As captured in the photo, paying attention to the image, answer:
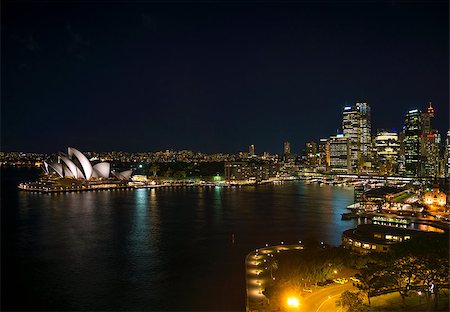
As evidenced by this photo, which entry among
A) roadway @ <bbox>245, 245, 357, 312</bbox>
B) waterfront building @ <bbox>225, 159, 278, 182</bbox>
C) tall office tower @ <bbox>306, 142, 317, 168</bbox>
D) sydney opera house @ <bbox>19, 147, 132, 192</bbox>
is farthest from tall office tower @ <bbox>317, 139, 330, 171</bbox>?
roadway @ <bbox>245, 245, 357, 312</bbox>

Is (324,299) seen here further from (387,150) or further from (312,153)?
(312,153)

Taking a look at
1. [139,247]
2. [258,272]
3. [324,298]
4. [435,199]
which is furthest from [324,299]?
[435,199]

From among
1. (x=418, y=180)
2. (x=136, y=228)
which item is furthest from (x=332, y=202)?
(x=418, y=180)

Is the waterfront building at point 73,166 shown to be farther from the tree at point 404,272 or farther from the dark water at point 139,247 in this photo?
the tree at point 404,272

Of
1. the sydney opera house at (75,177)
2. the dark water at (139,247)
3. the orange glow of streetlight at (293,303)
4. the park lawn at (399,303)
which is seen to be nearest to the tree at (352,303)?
the park lawn at (399,303)

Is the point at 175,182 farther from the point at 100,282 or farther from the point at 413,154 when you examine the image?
the point at 413,154

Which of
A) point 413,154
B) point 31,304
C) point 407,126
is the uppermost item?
point 407,126

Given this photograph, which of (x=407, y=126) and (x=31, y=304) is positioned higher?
(x=407, y=126)

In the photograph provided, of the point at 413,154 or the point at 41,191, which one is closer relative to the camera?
the point at 41,191
